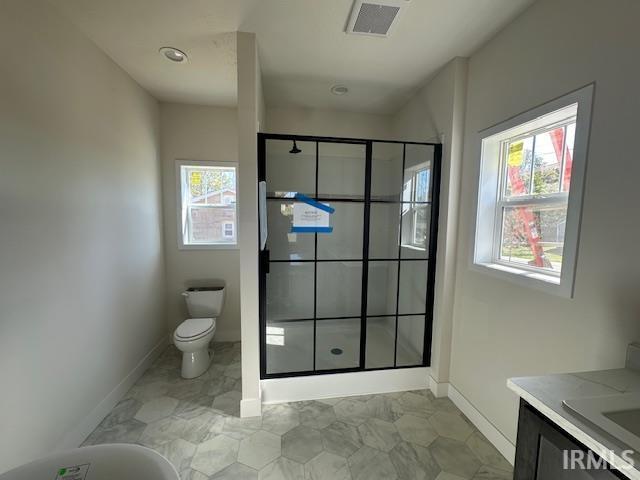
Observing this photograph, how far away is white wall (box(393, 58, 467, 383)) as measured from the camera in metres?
2.02

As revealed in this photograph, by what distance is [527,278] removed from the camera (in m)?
1.52

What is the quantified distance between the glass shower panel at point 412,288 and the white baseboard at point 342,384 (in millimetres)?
518

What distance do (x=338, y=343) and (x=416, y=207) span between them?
1.40m

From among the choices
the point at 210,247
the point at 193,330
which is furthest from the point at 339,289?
the point at 210,247

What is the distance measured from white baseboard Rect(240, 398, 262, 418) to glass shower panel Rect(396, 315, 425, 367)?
1.22 metres

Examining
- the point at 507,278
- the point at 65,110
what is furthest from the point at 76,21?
the point at 507,278

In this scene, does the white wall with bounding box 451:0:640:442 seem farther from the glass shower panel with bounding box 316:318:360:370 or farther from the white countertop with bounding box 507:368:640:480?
the glass shower panel with bounding box 316:318:360:370

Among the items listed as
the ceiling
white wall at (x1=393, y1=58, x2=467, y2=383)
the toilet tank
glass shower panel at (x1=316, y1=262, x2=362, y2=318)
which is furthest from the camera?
the toilet tank

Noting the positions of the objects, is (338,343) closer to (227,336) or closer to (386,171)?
(227,336)

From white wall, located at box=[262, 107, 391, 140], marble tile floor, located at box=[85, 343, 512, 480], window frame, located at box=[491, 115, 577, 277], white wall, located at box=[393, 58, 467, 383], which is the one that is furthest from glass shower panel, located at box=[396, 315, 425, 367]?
white wall, located at box=[262, 107, 391, 140]

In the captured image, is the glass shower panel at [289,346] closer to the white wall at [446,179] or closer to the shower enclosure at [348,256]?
the shower enclosure at [348,256]

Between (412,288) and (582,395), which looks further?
(412,288)

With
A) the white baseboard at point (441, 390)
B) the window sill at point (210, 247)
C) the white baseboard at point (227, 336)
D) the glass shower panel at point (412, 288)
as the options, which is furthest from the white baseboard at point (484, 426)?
the window sill at point (210, 247)

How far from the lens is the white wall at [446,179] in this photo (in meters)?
2.02
